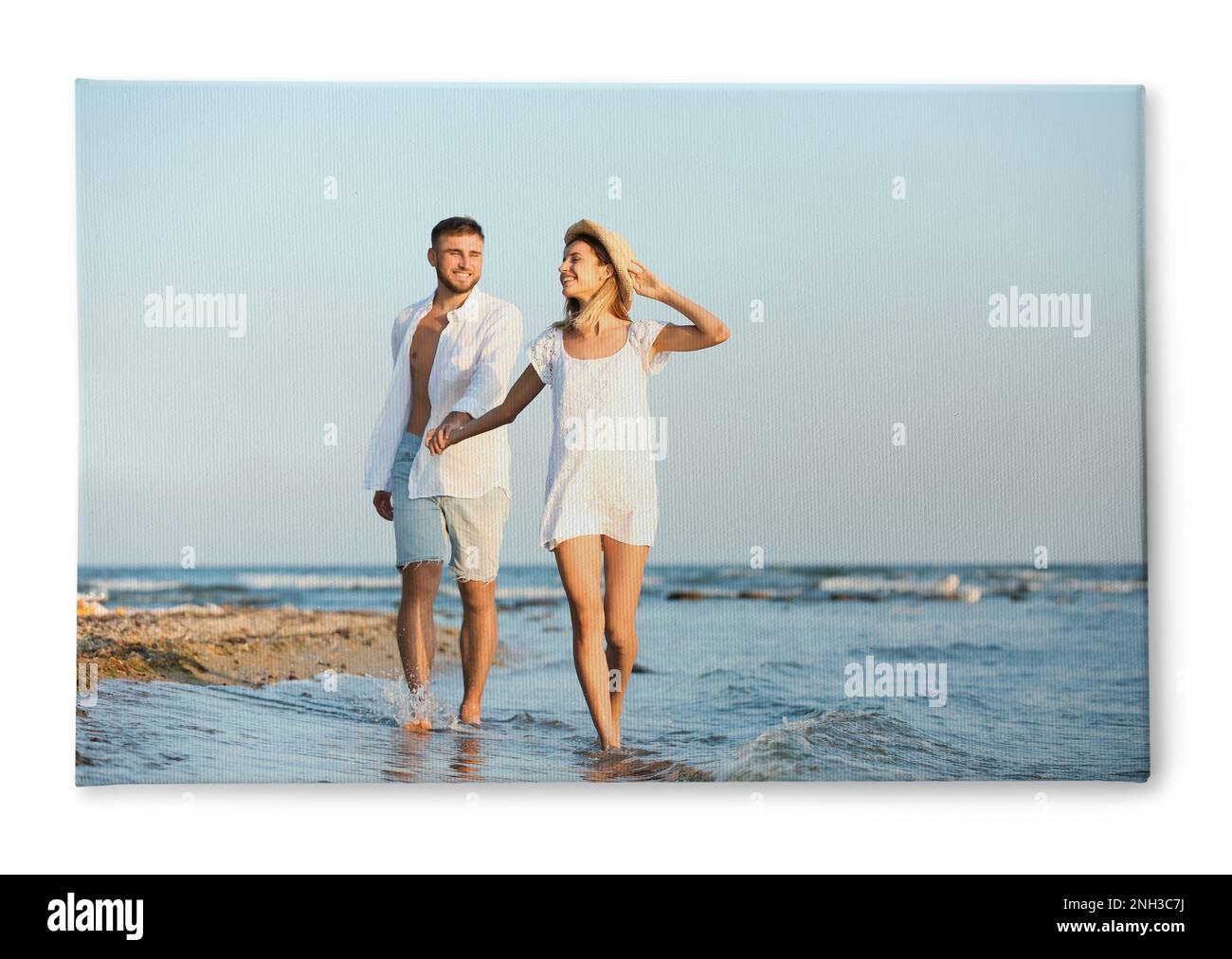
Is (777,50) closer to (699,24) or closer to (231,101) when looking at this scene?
(699,24)

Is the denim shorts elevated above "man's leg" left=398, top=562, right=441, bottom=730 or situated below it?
above

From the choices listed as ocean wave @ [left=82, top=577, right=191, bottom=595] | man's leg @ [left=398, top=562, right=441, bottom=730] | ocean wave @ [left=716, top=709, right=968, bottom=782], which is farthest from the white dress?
ocean wave @ [left=82, top=577, right=191, bottom=595]

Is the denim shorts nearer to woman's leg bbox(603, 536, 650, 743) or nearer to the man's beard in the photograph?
woman's leg bbox(603, 536, 650, 743)

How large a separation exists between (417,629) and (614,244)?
114 centimetres

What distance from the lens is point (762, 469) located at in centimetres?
366

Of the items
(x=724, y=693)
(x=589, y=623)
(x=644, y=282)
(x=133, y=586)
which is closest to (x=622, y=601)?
(x=589, y=623)

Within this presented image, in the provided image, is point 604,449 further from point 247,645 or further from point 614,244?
point 247,645

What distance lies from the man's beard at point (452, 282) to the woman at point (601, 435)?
0.23m

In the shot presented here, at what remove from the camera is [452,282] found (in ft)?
12.0

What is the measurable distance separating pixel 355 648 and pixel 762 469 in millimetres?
1175

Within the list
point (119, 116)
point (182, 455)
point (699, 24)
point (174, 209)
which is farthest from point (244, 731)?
point (699, 24)

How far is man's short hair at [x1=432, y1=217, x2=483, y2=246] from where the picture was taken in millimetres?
3646

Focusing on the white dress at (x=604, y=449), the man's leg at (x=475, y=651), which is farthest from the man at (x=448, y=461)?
the white dress at (x=604, y=449)

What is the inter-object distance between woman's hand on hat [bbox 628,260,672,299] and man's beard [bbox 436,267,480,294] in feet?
1.36
